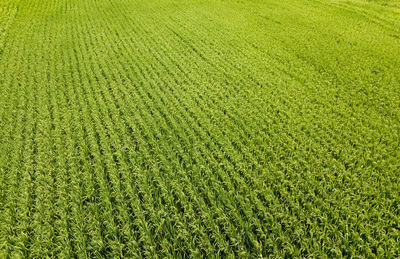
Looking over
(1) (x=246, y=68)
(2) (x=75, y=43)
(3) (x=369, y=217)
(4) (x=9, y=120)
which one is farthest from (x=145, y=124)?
(2) (x=75, y=43)

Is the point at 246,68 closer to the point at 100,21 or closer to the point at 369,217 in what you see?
the point at 369,217

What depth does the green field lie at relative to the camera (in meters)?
5.24

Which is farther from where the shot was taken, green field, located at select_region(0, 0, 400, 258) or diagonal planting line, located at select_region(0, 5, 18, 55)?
diagonal planting line, located at select_region(0, 5, 18, 55)

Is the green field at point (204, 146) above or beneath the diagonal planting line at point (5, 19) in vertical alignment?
beneath

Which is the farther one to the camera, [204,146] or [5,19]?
[5,19]

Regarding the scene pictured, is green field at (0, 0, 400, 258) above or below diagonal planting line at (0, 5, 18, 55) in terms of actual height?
below

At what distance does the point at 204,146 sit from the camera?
7.62 m

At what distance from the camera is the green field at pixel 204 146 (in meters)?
5.24

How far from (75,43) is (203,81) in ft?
35.8

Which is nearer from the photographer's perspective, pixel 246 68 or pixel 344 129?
pixel 344 129

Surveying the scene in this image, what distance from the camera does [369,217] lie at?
17.5 ft

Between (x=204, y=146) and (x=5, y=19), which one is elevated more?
(x=5, y=19)

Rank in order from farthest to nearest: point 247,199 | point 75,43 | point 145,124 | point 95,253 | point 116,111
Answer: point 75,43 → point 116,111 → point 145,124 → point 247,199 → point 95,253

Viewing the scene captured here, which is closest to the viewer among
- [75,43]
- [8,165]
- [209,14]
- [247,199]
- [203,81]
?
[247,199]
